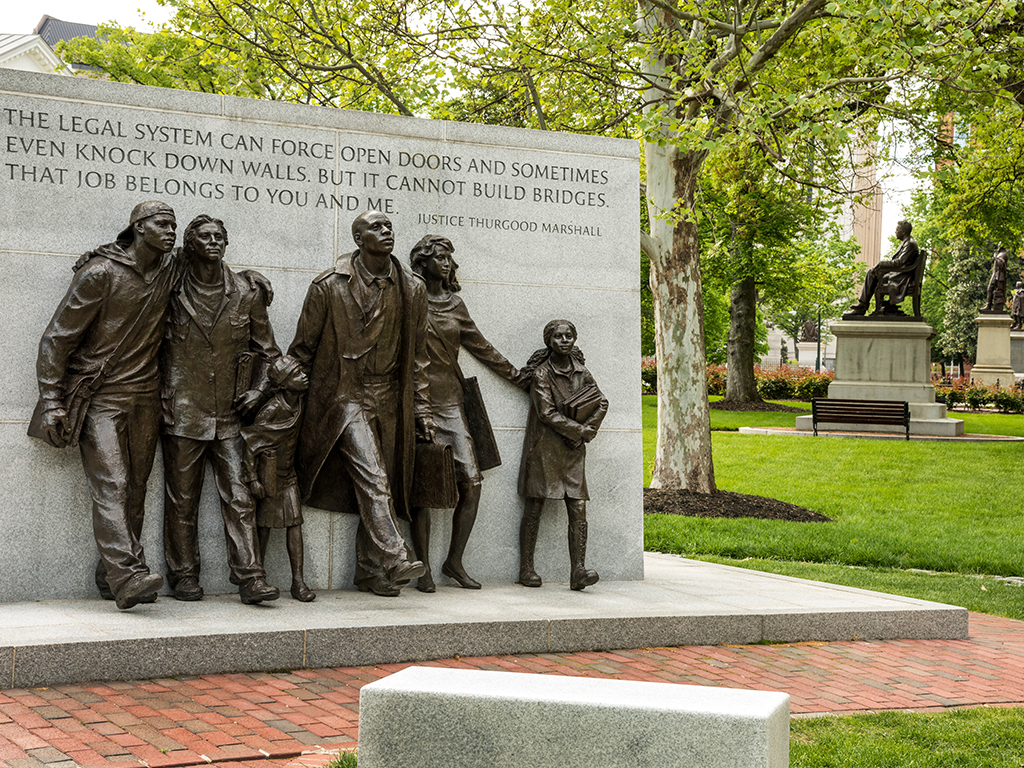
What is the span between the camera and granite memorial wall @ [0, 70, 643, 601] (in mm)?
7613

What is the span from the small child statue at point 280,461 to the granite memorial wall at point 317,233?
0.43 m

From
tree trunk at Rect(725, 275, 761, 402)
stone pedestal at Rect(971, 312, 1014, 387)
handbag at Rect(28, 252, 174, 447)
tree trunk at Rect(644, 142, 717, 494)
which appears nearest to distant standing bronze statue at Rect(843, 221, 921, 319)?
tree trunk at Rect(725, 275, 761, 402)

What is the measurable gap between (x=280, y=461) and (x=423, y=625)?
1676mm

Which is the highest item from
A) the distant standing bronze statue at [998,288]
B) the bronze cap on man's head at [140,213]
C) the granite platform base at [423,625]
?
the distant standing bronze statue at [998,288]

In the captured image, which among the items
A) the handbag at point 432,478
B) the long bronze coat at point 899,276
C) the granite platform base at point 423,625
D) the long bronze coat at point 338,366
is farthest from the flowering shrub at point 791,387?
the long bronze coat at point 338,366

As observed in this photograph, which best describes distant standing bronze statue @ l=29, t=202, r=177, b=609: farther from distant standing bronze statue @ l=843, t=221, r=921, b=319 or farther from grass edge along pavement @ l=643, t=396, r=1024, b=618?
distant standing bronze statue @ l=843, t=221, r=921, b=319

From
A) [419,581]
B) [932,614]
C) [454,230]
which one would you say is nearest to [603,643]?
[419,581]

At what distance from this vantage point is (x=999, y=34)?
54.9 feet

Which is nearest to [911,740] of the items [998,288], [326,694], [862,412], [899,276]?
[326,694]

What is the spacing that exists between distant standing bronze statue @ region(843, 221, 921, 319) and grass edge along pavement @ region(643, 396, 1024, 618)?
5.61 m

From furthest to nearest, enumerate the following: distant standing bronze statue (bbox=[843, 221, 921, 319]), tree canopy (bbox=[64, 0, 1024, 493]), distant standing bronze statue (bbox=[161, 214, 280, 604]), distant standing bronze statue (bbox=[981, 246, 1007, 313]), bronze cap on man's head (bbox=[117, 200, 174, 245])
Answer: distant standing bronze statue (bbox=[981, 246, 1007, 313])
distant standing bronze statue (bbox=[843, 221, 921, 319])
tree canopy (bbox=[64, 0, 1024, 493])
distant standing bronze statue (bbox=[161, 214, 280, 604])
bronze cap on man's head (bbox=[117, 200, 174, 245])

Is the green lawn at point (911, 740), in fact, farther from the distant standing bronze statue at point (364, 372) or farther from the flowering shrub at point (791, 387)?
the flowering shrub at point (791, 387)

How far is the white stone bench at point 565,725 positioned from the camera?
3258 millimetres

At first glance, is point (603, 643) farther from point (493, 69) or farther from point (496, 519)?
point (493, 69)
